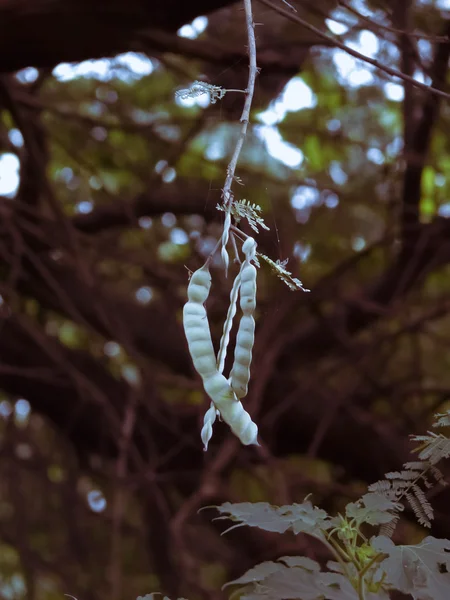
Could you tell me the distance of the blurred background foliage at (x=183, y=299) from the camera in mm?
1579

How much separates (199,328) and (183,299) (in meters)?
1.39

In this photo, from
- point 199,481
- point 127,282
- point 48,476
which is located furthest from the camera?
point 127,282

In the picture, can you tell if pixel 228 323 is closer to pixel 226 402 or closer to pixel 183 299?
pixel 226 402

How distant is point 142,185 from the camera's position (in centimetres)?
216

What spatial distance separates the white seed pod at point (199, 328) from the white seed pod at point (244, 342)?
17 mm

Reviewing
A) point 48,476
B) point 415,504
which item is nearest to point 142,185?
point 48,476

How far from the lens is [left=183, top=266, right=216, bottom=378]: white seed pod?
18.1 inches

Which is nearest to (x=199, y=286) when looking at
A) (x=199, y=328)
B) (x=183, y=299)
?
(x=199, y=328)

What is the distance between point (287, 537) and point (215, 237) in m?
0.64

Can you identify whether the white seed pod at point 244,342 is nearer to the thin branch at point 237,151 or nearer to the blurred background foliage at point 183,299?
the thin branch at point 237,151

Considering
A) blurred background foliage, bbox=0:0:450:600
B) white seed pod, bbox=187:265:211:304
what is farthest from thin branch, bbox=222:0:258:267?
blurred background foliage, bbox=0:0:450:600

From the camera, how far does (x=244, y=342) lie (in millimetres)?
485

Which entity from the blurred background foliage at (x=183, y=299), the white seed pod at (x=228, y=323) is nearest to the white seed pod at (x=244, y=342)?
the white seed pod at (x=228, y=323)

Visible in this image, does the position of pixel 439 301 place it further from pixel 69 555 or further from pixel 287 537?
pixel 69 555
